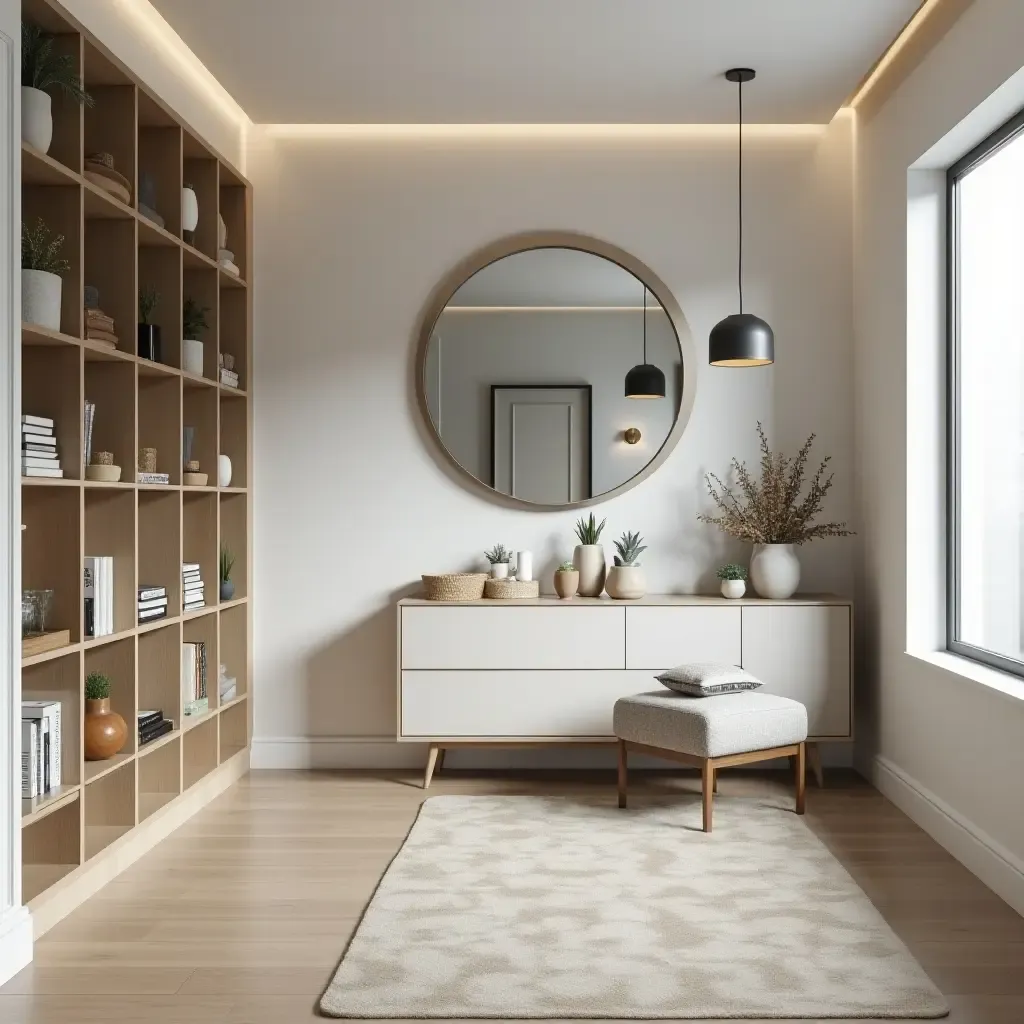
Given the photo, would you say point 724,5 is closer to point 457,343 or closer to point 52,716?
point 457,343

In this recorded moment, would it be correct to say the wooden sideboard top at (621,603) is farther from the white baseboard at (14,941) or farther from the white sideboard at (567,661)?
the white baseboard at (14,941)

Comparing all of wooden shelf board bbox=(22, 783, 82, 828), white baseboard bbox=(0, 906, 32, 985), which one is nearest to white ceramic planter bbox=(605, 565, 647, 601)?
wooden shelf board bbox=(22, 783, 82, 828)

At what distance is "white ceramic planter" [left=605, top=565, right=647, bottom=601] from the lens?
462 centimetres

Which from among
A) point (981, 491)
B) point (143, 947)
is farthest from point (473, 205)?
point (143, 947)

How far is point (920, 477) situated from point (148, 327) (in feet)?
9.03

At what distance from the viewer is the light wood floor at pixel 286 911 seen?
2521 millimetres

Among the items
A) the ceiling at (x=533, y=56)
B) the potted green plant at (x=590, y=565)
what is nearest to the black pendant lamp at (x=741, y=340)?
the ceiling at (x=533, y=56)

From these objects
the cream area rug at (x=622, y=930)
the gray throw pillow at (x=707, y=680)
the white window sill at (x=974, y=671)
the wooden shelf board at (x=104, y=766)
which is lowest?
the cream area rug at (x=622, y=930)

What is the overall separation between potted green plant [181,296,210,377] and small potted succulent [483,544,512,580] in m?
1.42

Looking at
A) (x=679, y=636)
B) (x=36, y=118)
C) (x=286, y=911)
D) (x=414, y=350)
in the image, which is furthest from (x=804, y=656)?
(x=36, y=118)

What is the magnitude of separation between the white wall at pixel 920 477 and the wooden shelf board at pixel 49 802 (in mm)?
2599

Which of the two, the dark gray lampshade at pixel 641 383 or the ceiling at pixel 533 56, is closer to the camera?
the ceiling at pixel 533 56

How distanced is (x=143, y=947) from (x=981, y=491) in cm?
291

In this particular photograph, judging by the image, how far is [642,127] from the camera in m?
4.87
